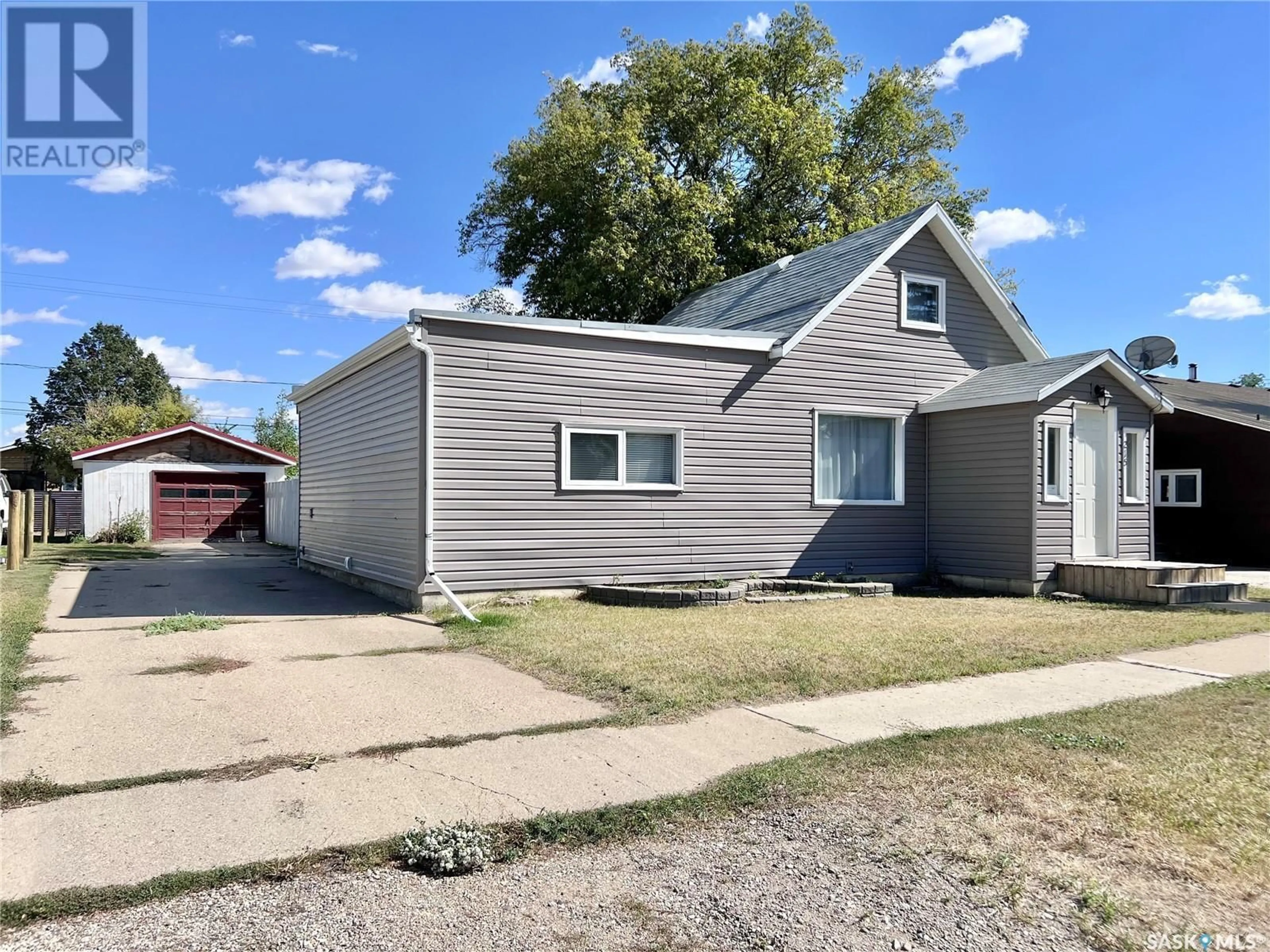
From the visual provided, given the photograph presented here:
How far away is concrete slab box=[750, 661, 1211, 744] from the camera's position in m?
5.71

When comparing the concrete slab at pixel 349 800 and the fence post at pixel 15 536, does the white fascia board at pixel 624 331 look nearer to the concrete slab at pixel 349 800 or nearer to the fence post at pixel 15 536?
the concrete slab at pixel 349 800

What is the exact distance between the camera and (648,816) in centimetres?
409

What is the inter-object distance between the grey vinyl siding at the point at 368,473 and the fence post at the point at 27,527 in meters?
6.29

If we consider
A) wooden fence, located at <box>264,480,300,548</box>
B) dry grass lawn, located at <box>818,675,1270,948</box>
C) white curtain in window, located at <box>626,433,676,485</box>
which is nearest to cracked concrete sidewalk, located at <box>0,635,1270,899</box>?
dry grass lawn, located at <box>818,675,1270,948</box>

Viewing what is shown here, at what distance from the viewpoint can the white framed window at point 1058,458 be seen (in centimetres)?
1313

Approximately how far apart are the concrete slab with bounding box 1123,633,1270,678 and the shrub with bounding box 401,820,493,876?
21.9 ft

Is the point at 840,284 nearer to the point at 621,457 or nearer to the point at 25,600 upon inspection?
the point at 621,457

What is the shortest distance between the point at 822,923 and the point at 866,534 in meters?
11.4

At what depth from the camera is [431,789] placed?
14.6 feet

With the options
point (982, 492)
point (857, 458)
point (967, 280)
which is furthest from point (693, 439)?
point (967, 280)

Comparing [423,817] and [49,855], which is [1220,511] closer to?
[423,817]

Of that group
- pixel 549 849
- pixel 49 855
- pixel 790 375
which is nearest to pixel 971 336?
pixel 790 375

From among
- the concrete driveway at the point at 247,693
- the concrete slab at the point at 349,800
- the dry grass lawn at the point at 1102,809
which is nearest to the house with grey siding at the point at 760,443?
the concrete driveway at the point at 247,693

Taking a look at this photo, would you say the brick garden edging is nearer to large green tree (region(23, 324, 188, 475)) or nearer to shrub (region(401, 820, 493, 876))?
shrub (region(401, 820, 493, 876))
